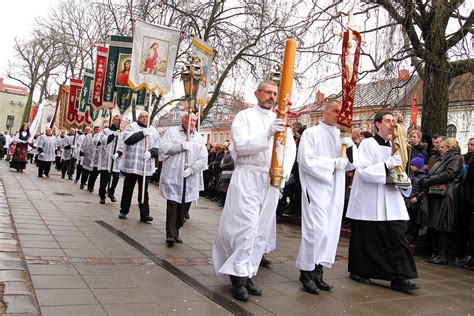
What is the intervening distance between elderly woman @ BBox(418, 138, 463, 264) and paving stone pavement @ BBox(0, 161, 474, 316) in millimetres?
416

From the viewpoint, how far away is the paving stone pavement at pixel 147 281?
3775mm

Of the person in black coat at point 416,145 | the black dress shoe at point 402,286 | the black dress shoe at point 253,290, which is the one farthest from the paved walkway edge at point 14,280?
the person in black coat at point 416,145

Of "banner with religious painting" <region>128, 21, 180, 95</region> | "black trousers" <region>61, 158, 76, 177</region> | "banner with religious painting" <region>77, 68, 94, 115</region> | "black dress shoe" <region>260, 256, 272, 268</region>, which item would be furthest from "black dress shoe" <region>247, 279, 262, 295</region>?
"banner with religious painting" <region>77, 68, 94, 115</region>

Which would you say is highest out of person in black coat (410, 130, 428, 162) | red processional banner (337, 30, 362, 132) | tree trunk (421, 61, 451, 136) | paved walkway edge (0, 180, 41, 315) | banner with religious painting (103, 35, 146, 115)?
banner with religious painting (103, 35, 146, 115)

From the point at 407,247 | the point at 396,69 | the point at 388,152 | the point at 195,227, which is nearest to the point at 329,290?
the point at 407,247

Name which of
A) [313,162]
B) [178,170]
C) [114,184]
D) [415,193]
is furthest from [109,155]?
[313,162]

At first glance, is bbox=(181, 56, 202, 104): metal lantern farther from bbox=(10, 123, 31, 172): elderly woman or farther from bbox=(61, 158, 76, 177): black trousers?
bbox=(10, 123, 31, 172): elderly woman

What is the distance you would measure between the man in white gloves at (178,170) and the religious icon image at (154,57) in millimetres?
3785

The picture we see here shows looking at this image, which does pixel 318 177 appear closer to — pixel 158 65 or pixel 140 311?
pixel 140 311

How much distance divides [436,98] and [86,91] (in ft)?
48.6

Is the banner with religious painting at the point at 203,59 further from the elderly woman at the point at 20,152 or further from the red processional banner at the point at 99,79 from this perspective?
the elderly woman at the point at 20,152

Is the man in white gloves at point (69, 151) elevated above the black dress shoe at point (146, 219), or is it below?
above

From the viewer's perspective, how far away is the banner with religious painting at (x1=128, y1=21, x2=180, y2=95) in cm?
1024

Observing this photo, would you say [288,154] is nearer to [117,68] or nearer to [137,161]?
[137,161]
